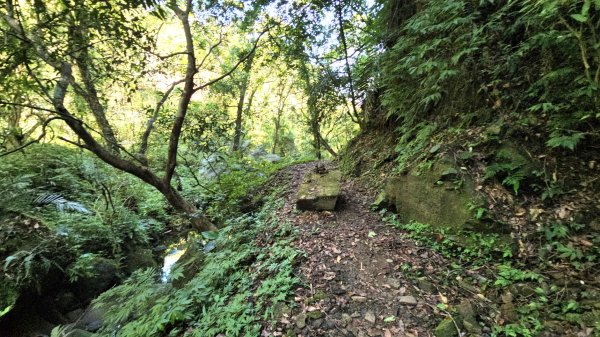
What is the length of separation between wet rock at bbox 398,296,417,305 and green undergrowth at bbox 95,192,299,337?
111cm

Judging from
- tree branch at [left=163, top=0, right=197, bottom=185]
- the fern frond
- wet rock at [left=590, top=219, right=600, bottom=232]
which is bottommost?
wet rock at [left=590, top=219, right=600, bottom=232]

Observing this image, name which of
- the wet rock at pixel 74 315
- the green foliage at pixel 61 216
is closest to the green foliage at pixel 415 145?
the green foliage at pixel 61 216

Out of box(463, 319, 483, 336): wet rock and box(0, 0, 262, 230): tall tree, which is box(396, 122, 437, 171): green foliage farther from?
box(0, 0, 262, 230): tall tree

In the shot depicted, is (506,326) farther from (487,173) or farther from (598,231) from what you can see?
(487,173)

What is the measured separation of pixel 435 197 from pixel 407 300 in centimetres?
154

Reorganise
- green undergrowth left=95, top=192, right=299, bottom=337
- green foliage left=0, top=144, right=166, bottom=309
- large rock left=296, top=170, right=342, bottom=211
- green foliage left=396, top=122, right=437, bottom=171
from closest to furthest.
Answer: green undergrowth left=95, top=192, right=299, bottom=337 → green foliage left=396, top=122, right=437, bottom=171 → large rock left=296, top=170, right=342, bottom=211 → green foliage left=0, top=144, right=166, bottom=309

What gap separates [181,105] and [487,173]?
18.4ft

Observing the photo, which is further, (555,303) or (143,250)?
(143,250)

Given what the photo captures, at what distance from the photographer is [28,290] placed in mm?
4750

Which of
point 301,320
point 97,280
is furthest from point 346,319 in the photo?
point 97,280

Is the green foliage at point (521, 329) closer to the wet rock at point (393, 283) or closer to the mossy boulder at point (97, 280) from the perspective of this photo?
the wet rock at point (393, 283)

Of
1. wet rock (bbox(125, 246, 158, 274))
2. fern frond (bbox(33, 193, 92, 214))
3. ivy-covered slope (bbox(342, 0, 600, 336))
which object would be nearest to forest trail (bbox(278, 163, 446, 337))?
ivy-covered slope (bbox(342, 0, 600, 336))

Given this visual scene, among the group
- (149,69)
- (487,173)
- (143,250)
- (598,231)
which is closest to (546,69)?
(487,173)

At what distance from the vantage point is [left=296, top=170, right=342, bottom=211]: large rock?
180 inches
